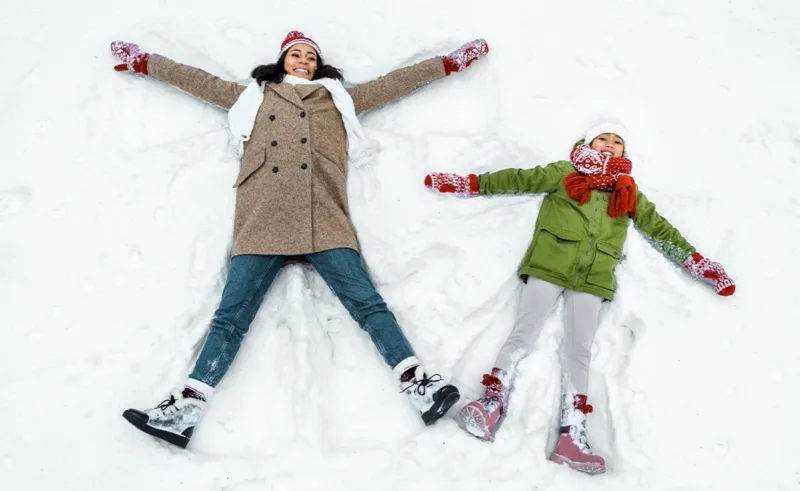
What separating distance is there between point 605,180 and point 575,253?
0.34 m

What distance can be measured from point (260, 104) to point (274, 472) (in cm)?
153

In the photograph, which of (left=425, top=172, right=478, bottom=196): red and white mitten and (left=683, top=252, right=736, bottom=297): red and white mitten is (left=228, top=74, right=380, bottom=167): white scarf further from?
(left=683, top=252, right=736, bottom=297): red and white mitten

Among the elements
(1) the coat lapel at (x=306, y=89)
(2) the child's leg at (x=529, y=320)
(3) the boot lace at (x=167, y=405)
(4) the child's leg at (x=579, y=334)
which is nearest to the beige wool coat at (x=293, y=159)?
(1) the coat lapel at (x=306, y=89)

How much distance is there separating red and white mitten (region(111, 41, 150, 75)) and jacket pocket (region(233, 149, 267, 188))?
0.74 metres

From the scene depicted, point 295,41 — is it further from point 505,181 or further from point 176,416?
point 176,416

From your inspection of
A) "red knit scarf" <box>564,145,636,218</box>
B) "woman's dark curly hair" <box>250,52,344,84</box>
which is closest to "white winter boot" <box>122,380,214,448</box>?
"woman's dark curly hair" <box>250,52,344,84</box>

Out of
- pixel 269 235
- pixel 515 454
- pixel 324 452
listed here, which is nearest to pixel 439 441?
pixel 515 454

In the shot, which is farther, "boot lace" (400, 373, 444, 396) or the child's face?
the child's face

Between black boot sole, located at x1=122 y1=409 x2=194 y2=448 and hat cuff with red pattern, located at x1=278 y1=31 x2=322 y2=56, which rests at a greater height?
hat cuff with red pattern, located at x1=278 y1=31 x2=322 y2=56

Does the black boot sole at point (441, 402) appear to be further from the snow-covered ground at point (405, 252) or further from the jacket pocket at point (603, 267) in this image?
the jacket pocket at point (603, 267)

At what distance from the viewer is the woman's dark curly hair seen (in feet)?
9.06

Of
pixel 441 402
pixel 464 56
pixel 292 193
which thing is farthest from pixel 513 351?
pixel 464 56

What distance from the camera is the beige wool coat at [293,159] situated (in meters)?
2.51

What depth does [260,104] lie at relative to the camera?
8.91ft
